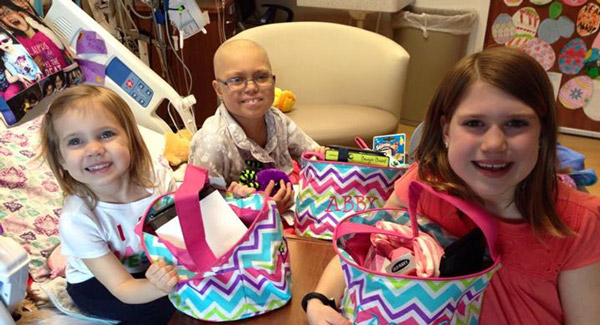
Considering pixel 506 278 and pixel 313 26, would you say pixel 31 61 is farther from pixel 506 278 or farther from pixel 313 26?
pixel 506 278

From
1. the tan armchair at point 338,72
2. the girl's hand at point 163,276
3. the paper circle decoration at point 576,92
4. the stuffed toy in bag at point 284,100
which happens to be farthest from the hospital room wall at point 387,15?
the girl's hand at point 163,276

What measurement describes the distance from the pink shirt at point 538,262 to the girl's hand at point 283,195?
584 millimetres

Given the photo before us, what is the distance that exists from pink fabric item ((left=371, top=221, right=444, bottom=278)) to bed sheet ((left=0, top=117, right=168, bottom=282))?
2.99ft

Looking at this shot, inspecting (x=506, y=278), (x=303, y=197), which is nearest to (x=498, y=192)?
(x=506, y=278)

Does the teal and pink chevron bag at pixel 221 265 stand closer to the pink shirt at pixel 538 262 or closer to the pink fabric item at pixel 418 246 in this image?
the pink fabric item at pixel 418 246

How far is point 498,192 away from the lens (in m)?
0.83

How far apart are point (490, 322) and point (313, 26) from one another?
1.84 metres

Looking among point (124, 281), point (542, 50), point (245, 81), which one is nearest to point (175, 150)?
point (245, 81)

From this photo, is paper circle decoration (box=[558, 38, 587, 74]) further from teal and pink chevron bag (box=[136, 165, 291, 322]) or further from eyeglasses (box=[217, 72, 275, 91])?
teal and pink chevron bag (box=[136, 165, 291, 322])

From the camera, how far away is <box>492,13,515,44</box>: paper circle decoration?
3.19 metres

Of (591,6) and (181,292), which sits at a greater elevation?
(591,6)

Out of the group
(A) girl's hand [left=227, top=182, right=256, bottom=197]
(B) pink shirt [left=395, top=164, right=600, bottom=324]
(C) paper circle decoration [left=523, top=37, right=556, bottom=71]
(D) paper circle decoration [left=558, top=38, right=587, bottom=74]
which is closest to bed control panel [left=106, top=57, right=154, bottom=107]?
(A) girl's hand [left=227, top=182, right=256, bottom=197]

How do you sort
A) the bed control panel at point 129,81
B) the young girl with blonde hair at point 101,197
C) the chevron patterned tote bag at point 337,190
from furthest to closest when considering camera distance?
1. the bed control panel at point 129,81
2. the chevron patterned tote bag at point 337,190
3. the young girl with blonde hair at point 101,197

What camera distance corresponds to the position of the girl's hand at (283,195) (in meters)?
1.36
